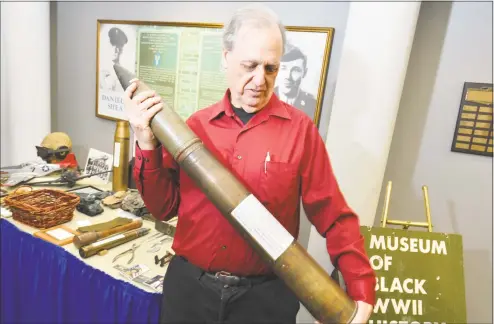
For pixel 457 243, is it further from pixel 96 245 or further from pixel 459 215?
pixel 96 245

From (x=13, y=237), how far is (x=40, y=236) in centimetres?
22

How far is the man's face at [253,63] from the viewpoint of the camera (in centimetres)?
83

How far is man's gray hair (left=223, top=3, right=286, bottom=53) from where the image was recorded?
835 millimetres

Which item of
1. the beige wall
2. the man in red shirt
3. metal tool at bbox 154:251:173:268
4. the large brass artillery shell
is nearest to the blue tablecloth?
metal tool at bbox 154:251:173:268

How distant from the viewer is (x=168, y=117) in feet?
2.86

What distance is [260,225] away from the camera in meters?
0.80

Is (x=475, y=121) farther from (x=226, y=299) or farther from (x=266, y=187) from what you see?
(x=226, y=299)

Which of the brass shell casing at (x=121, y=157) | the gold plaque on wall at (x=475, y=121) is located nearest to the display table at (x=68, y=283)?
the brass shell casing at (x=121, y=157)

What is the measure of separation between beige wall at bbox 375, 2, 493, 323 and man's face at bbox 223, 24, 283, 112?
41.3 inches

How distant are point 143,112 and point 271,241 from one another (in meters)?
0.47

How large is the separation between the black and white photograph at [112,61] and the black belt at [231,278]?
1889 mm

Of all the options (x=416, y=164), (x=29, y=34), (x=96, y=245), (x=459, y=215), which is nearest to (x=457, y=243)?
(x=459, y=215)

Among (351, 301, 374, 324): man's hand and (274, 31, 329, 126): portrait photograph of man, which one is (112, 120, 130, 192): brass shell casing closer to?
(274, 31, 329, 126): portrait photograph of man

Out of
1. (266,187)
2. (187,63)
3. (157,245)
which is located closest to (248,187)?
(266,187)
